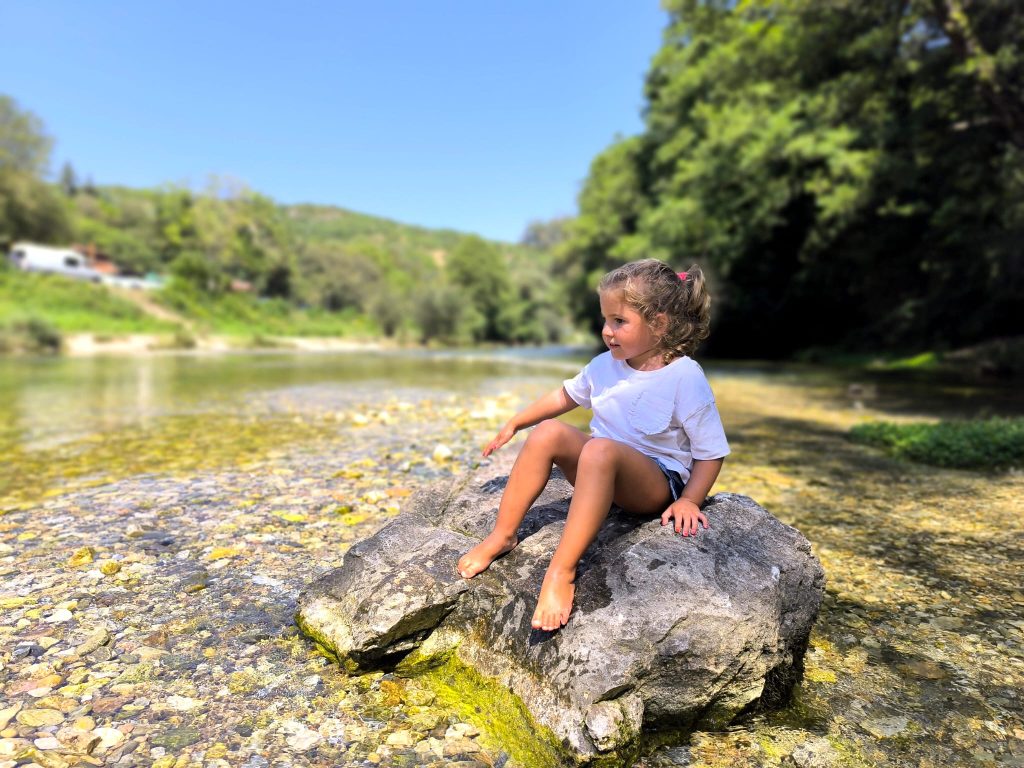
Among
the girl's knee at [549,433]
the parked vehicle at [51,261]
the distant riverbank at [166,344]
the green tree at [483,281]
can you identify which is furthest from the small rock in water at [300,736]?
the green tree at [483,281]

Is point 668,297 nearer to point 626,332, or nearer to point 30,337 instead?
point 626,332

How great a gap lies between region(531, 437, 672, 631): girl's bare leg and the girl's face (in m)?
0.54

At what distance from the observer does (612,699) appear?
2266mm

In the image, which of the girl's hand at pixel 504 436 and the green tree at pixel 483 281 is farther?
the green tree at pixel 483 281

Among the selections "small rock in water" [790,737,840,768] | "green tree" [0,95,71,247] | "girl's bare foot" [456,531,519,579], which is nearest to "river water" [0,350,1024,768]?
"small rock in water" [790,737,840,768]

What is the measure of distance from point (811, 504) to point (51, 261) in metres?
87.7

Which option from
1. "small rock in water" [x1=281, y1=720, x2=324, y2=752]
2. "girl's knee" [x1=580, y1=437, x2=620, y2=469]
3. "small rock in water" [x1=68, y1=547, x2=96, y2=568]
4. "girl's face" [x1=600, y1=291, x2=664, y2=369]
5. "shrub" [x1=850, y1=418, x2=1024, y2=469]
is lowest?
"small rock in water" [x1=68, y1=547, x2=96, y2=568]

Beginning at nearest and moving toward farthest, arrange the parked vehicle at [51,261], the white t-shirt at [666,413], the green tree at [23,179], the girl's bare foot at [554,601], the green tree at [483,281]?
the girl's bare foot at [554,601], the white t-shirt at [666,413], the green tree at [23,179], the parked vehicle at [51,261], the green tree at [483,281]

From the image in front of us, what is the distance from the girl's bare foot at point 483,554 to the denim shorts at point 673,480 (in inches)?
33.6

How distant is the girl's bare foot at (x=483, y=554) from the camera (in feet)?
9.46

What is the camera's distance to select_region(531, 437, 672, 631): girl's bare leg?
2551 mm

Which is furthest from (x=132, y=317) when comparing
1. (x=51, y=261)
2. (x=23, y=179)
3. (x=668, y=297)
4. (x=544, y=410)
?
(x=668, y=297)

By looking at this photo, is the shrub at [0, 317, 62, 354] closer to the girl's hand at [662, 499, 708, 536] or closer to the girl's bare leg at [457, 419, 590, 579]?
the girl's bare leg at [457, 419, 590, 579]

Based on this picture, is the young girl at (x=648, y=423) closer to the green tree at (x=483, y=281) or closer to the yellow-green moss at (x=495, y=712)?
the yellow-green moss at (x=495, y=712)
